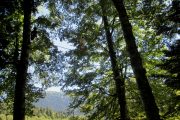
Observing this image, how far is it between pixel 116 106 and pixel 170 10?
743cm

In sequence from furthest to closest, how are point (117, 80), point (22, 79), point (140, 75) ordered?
point (117, 80) → point (22, 79) → point (140, 75)

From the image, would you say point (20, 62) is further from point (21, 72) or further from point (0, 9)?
point (0, 9)

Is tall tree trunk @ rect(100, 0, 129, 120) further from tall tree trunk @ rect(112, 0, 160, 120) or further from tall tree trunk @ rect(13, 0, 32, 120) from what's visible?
tall tree trunk @ rect(112, 0, 160, 120)

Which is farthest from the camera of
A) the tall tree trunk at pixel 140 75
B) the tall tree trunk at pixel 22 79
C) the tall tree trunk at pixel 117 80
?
the tall tree trunk at pixel 117 80

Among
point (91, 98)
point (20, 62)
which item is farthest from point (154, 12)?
point (91, 98)

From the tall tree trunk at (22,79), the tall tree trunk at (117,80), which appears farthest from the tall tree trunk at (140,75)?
the tall tree trunk at (117,80)

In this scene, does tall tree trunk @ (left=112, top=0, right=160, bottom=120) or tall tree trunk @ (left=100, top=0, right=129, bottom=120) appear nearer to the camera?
tall tree trunk @ (left=112, top=0, right=160, bottom=120)

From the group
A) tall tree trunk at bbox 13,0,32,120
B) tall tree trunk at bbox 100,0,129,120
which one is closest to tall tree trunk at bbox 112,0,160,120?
tall tree trunk at bbox 13,0,32,120

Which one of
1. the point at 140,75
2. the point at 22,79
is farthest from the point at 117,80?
the point at 140,75

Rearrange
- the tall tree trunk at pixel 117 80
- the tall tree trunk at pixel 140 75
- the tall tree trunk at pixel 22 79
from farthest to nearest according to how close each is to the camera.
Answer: the tall tree trunk at pixel 117 80
the tall tree trunk at pixel 22 79
the tall tree trunk at pixel 140 75

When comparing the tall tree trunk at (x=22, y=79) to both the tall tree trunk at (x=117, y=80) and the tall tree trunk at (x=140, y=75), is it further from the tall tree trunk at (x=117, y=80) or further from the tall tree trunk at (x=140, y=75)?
the tall tree trunk at (x=117, y=80)

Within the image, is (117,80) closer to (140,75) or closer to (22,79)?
(22,79)

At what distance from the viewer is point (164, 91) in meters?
17.0

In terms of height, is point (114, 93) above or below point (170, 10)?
below
